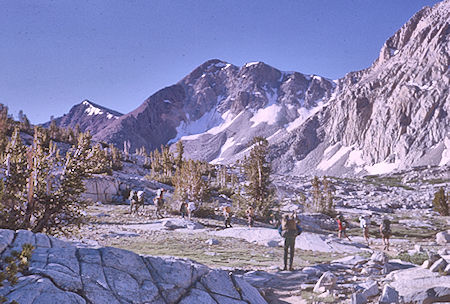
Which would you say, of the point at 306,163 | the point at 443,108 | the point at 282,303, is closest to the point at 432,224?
the point at 282,303

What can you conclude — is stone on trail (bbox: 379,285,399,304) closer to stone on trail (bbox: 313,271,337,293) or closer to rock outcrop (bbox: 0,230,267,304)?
stone on trail (bbox: 313,271,337,293)

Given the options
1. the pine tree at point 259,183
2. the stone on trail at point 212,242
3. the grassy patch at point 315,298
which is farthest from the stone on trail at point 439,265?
the pine tree at point 259,183

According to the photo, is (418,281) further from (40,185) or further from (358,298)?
(40,185)

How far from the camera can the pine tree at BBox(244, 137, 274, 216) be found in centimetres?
2350

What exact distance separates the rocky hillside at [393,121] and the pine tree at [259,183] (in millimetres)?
101033

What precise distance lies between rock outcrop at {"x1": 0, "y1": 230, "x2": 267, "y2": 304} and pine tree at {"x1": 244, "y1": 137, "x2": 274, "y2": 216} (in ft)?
57.5

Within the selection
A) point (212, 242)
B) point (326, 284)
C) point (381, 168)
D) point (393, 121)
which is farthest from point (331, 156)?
point (326, 284)

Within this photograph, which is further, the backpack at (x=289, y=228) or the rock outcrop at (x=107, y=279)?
the backpack at (x=289, y=228)

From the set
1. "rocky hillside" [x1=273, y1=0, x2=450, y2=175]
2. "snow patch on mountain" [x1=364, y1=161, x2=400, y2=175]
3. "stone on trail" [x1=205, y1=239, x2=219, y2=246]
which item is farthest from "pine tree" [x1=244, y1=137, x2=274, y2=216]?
"snow patch on mountain" [x1=364, y1=161, x2=400, y2=175]

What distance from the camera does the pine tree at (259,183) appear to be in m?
23.5

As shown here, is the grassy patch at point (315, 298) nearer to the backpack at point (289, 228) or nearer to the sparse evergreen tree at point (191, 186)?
the backpack at point (289, 228)

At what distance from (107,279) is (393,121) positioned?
146 metres

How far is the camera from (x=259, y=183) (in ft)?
77.3

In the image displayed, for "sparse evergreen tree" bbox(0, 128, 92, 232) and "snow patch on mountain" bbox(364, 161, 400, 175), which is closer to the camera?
"sparse evergreen tree" bbox(0, 128, 92, 232)
